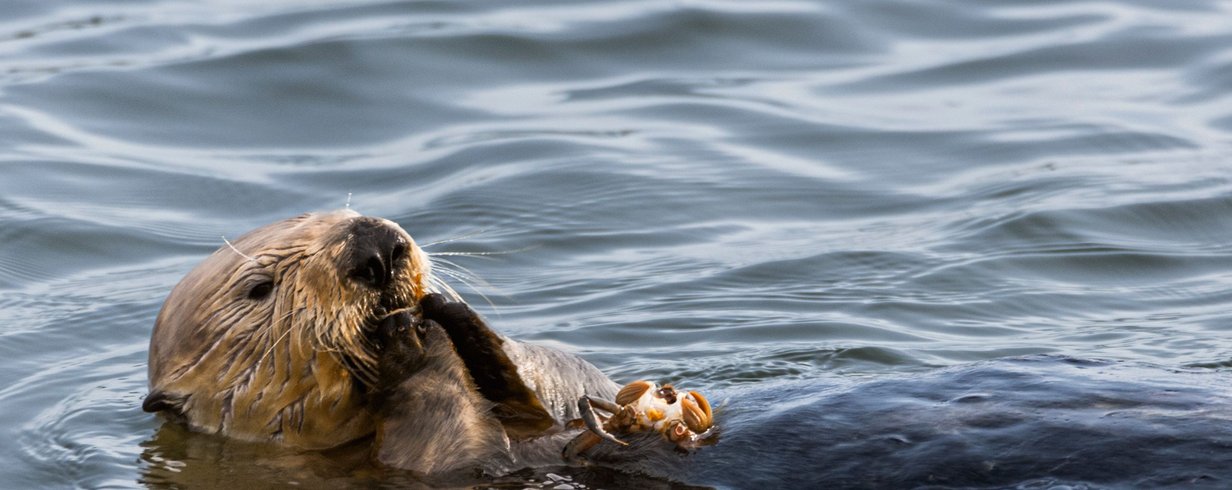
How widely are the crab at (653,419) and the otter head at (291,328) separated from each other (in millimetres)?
616

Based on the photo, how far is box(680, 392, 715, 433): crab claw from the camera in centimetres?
432

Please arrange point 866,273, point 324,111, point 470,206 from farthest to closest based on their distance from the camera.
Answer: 1. point 324,111
2. point 470,206
3. point 866,273

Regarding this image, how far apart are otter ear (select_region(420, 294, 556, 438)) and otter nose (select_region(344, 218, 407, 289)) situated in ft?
0.44

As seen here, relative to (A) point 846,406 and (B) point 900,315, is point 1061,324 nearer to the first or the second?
(B) point 900,315

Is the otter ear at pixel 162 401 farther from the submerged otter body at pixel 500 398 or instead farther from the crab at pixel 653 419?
the crab at pixel 653 419

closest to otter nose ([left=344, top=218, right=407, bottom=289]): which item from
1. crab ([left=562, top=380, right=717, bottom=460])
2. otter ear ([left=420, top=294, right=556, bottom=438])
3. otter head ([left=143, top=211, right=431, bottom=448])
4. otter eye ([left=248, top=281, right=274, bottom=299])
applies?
otter head ([left=143, top=211, right=431, bottom=448])

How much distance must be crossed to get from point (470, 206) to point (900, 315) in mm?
2414

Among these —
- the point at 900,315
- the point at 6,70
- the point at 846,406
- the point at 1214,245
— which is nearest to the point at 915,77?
the point at 1214,245

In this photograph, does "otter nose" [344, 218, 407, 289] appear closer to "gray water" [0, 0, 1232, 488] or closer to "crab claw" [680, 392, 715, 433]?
"gray water" [0, 0, 1232, 488]

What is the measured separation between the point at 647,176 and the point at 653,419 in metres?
4.35

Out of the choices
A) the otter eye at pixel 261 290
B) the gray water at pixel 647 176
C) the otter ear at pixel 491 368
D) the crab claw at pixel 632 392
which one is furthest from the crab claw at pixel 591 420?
the otter eye at pixel 261 290

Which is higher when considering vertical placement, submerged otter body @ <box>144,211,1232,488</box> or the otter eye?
the otter eye

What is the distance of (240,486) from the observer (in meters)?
4.60

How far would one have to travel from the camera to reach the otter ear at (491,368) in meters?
4.39
